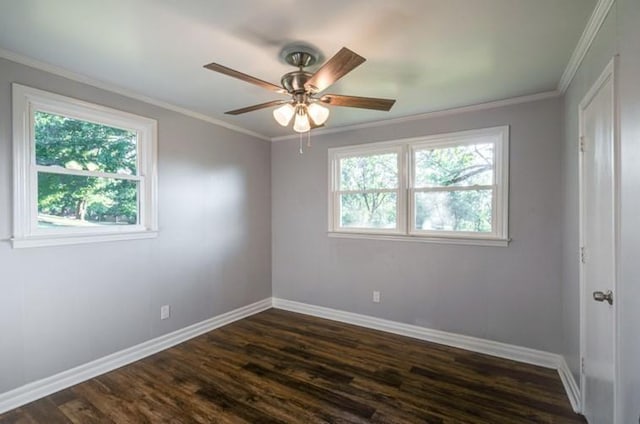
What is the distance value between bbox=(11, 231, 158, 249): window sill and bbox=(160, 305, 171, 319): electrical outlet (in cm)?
75

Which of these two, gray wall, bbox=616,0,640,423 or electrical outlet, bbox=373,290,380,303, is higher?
gray wall, bbox=616,0,640,423

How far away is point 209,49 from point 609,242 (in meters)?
2.59

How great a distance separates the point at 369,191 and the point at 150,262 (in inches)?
99.1

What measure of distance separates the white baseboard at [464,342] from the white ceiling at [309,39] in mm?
2384

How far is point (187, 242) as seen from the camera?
11.1 ft

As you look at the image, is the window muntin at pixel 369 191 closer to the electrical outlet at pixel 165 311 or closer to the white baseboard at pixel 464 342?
the white baseboard at pixel 464 342

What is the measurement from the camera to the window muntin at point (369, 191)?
3.62 m

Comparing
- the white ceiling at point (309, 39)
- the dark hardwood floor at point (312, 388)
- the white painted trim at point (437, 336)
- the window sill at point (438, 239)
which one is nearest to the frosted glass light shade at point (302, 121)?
the white ceiling at point (309, 39)

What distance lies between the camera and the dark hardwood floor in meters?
2.09

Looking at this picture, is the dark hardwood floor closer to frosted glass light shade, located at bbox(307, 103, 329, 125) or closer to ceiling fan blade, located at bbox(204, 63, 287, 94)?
frosted glass light shade, located at bbox(307, 103, 329, 125)

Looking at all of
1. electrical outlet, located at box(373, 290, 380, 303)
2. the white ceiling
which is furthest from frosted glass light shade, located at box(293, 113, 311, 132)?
electrical outlet, located at box(373, 290, 380, 303)

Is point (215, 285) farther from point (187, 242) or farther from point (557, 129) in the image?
point (557, 129)

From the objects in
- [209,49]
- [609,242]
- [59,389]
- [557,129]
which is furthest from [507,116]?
[59,389]

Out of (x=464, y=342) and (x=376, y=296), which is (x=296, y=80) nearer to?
(x=376, y=296)
